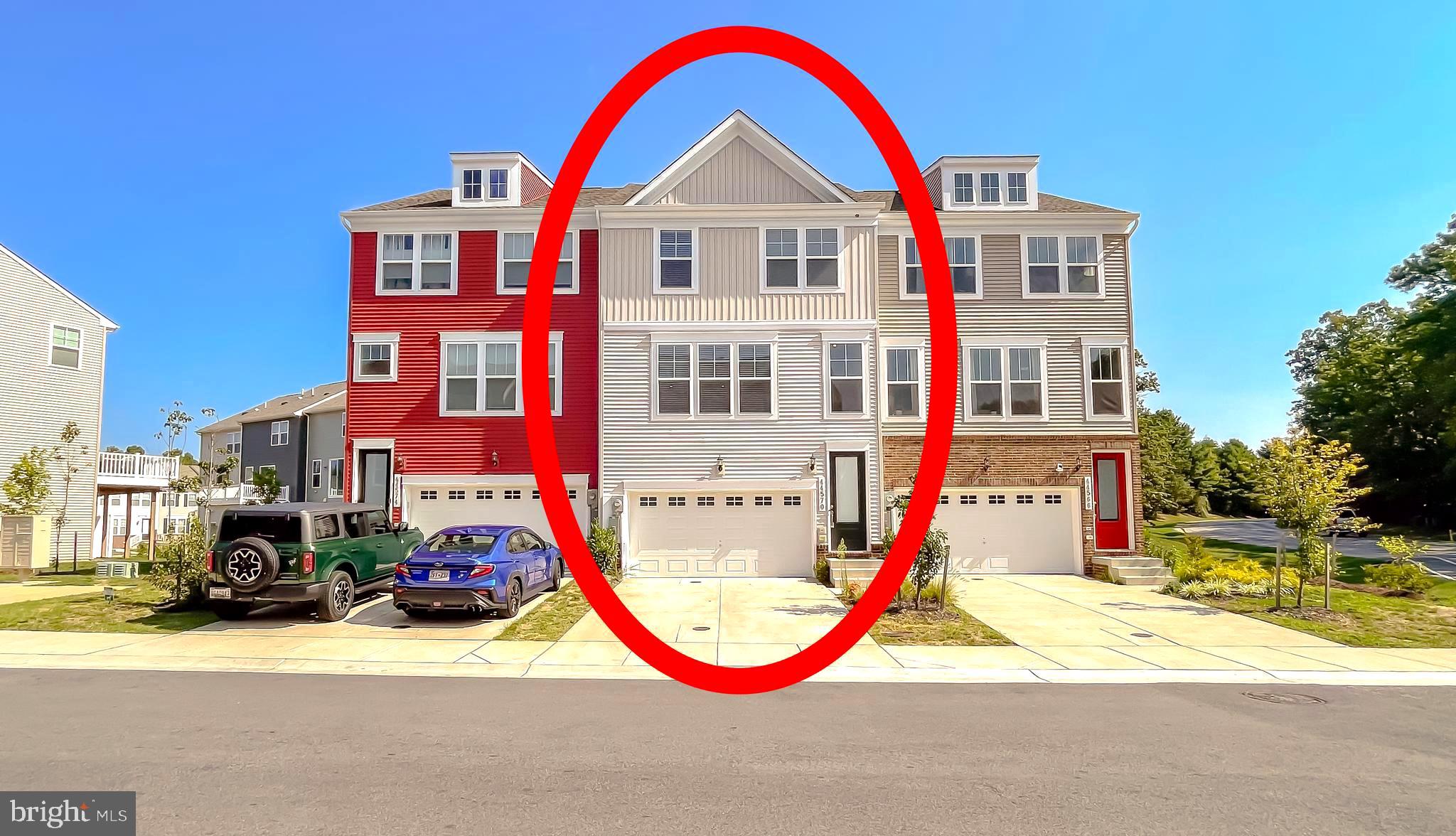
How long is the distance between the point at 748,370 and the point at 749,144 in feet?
20.5

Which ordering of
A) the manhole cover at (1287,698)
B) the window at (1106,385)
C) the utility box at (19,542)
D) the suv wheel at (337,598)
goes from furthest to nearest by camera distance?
the utility box at (19,542) → the window at (1106,385) → the suv wheel at (337,598) → the manhole cover at (1287,698)

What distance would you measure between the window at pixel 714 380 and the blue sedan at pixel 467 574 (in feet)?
23.6

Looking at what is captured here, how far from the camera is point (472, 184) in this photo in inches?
899

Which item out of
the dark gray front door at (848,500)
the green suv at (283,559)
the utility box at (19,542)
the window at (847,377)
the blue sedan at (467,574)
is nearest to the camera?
the green suv at (283,559)

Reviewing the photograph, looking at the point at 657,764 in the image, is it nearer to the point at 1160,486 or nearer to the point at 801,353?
the point at 801,353

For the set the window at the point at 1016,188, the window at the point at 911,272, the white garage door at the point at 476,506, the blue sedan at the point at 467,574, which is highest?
the window at the point at 1016,188

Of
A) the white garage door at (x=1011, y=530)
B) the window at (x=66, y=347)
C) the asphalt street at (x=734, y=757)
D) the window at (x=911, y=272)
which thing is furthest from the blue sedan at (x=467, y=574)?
the window at (x=66, y=347)

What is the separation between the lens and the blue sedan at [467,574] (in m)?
13.5

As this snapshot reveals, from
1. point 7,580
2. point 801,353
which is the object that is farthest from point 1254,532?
point 7,580

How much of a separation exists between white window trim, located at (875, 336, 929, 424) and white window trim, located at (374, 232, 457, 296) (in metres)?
12.0

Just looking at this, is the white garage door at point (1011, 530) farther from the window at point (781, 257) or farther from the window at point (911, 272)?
the window at point (781, 257)

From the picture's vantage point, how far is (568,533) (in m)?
6.42

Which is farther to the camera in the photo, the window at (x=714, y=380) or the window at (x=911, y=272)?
the window at (x=911, y=272)

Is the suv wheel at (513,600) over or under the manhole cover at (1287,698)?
over
